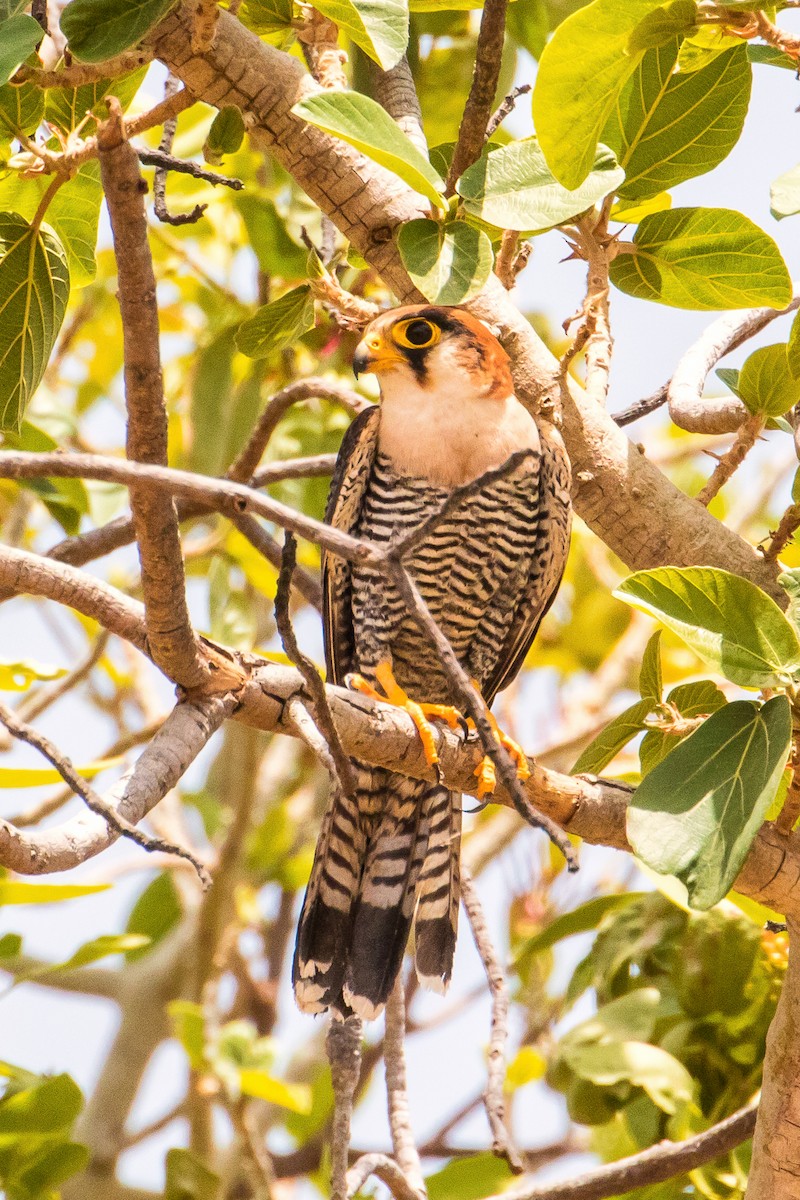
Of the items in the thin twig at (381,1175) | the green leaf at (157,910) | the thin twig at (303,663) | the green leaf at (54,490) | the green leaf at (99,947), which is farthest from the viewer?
the green leaf at (157,910)

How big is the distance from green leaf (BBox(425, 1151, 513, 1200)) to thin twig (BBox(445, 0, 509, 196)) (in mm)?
2361

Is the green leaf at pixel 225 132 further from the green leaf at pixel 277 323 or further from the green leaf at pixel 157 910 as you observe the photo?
the green leaf at pixel 157 910

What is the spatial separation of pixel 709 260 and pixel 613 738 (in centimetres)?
88

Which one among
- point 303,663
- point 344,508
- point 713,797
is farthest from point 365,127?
point 344,508

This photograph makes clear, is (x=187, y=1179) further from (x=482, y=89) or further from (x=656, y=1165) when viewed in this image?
(x=482, y=89)

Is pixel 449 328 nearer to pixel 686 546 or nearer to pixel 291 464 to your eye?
pixel 291 464

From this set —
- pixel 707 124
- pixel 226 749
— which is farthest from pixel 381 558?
pixel 226 749

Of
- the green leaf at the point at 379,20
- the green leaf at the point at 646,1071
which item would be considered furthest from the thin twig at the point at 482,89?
the green leaf at the point at 646,1071

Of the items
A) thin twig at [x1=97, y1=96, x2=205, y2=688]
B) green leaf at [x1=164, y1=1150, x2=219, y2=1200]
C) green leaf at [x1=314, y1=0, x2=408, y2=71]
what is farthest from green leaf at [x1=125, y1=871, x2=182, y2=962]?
green leaf at [x1=314, y1=0, x2=408, y2=71]

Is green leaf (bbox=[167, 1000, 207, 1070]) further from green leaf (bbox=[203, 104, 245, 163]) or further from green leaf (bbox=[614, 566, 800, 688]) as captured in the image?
green leaf (bbox=[203, 104, 245, 163])

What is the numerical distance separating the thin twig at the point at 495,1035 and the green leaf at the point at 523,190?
1517 millimetres

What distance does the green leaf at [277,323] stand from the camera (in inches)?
100

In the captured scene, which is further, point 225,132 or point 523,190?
point 225,132

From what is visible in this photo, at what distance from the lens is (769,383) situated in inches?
89.2
